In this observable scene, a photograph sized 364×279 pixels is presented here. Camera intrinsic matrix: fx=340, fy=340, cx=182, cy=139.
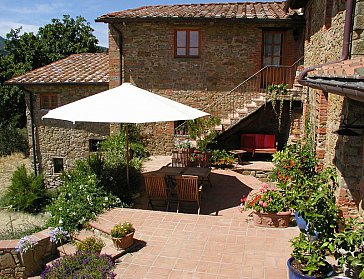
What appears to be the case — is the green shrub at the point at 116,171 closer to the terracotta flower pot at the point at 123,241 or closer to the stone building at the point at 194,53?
the terracotta flower pot at the point at 123,241

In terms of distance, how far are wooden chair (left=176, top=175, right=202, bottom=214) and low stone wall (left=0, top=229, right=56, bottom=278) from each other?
2833 mm

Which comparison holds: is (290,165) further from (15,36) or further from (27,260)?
(15,36)

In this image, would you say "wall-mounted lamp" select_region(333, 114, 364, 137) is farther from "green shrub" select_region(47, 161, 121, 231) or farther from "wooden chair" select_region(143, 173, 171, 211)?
"green shrub" select_region(47, 161, 121, 231)

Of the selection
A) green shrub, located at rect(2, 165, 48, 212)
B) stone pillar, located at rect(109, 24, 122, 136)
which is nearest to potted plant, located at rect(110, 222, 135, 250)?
green shrub, located at rect(2, 165, 48, 212)

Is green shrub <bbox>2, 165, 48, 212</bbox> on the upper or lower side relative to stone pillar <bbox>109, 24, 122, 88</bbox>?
lower

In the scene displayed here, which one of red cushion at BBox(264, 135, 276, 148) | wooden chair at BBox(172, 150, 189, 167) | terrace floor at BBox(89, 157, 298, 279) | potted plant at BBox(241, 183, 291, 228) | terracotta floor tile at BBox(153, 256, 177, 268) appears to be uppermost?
red cushion at BBox(264, 135, 276, 148)

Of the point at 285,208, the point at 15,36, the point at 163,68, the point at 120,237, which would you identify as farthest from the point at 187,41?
the point at 15,36

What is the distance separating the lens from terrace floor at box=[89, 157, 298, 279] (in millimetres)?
5000

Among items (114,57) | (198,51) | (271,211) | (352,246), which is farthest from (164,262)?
(114,57)

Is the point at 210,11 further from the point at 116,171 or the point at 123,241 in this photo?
the point at 123,241

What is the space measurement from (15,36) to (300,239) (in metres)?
25.8

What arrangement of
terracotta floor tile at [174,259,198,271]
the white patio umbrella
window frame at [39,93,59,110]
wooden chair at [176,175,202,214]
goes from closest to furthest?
terracotta floor tile at [174,259,198,271] → the white patio umbrella → wooden chair at [176,175,202,214] → window frame at [39,93,59,110]

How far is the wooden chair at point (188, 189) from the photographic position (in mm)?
7184

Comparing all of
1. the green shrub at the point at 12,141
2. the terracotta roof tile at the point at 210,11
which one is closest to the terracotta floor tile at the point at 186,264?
the terracotta roof tile at the point at 210,11
